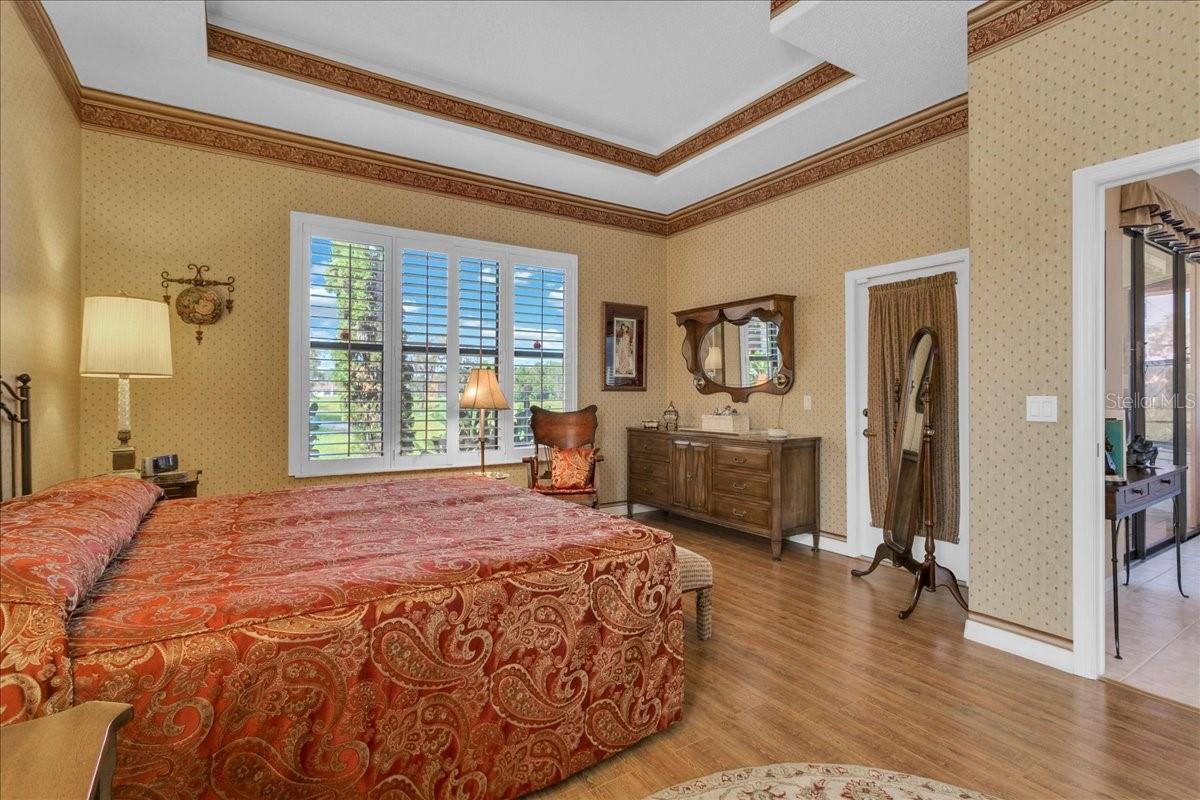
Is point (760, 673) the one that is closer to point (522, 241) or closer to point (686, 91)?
point (686, 91)

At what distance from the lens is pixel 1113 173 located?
241 centimetres

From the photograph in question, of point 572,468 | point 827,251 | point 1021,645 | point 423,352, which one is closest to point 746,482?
point 572,468

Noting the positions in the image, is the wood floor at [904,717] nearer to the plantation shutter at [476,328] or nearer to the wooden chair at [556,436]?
the wooden chair at [556,436]

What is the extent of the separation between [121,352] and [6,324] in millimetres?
569

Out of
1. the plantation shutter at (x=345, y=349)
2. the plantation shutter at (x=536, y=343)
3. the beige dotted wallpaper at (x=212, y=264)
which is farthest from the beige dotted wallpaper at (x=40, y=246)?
the plantation shutter at (x=536, y=343)

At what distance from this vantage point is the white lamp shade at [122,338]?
2.92m

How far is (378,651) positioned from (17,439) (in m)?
2.34

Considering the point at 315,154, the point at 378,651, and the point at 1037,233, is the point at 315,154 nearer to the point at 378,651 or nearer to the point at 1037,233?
the point at 378,651

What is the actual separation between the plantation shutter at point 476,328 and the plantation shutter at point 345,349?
646 mm

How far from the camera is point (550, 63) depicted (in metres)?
3.61

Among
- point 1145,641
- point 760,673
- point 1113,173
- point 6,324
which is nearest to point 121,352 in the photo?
point 6,324

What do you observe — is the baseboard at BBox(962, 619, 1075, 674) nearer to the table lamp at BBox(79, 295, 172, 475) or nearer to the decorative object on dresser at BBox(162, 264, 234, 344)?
the table lamp at BBox(79, 295, 172, 475)

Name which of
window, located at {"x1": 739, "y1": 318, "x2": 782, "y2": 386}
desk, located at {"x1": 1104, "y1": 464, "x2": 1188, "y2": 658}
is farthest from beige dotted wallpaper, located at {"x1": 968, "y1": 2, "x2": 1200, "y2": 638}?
window, located at {"x1": 739, "y1": 318, "x2": 782, "y2": 386}

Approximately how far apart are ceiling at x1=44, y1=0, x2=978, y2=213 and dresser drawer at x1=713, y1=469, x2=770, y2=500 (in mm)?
2481
